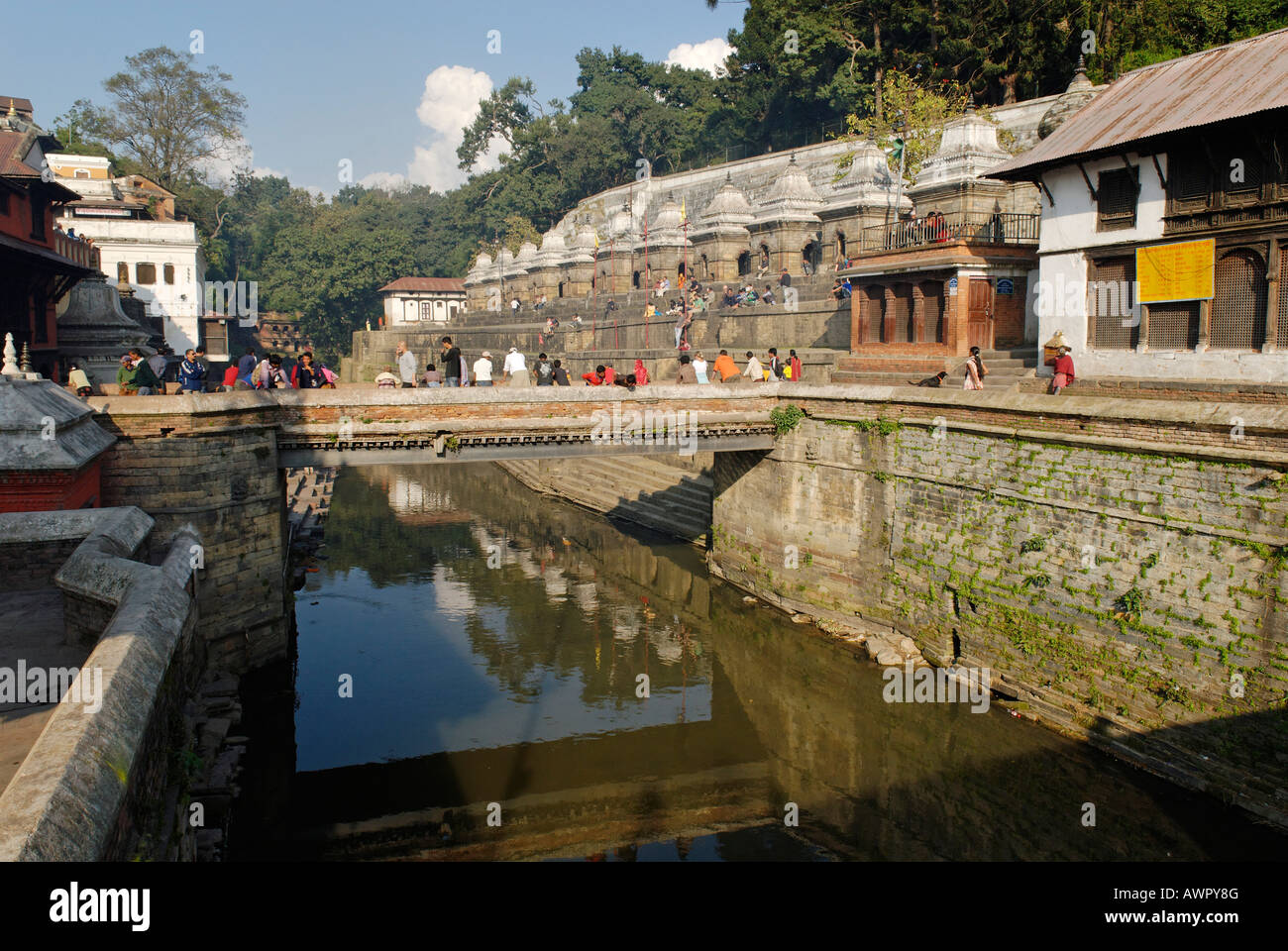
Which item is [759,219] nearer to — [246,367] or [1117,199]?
[1117,199]

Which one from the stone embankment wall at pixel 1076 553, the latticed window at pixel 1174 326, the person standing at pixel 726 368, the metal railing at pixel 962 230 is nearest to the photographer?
the stone embankment wall at pixel 1076 553

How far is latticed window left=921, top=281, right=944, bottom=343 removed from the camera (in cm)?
2180

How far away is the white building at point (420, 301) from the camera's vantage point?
222 feet

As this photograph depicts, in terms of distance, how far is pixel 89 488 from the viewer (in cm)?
1352

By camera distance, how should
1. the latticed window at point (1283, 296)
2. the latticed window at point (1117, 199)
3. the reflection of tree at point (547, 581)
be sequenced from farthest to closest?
the reflection of tree at point (547, 581) < the latticed window at point (1117, 199) < the latticed window at point (1283, 296)

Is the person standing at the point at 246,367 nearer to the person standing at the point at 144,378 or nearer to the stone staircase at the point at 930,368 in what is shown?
the person standing at the point at 144,378

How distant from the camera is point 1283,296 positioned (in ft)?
48.5

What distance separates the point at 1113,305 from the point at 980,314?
409cm

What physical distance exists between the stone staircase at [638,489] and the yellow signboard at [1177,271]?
1238cm

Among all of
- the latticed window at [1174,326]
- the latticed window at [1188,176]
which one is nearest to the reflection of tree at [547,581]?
the latticed window at [1174,326]

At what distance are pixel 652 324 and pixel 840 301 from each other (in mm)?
9749

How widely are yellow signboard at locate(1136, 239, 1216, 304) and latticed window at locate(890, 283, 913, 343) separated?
6.63 metres
